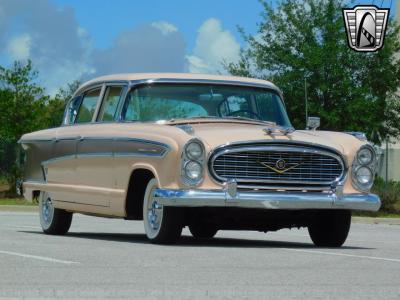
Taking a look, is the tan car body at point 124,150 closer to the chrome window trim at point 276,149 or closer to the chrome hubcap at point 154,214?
the chrome window trim at point 276,149

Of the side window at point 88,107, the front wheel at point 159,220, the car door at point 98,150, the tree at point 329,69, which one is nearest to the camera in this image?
the front wheel at point 159,220

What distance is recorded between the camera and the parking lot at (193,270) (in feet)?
28.0

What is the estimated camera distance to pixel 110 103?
15.3 meters

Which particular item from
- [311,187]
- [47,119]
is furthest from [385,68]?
[311,187]

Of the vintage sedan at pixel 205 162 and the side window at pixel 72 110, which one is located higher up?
the side window at pixel 72 110

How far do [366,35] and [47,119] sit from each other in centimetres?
1258

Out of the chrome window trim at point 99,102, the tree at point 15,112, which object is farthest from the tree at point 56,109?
the chrome window trim at point 99,102

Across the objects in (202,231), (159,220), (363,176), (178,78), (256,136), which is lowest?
(202,231)

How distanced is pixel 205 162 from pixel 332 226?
6.62 ft

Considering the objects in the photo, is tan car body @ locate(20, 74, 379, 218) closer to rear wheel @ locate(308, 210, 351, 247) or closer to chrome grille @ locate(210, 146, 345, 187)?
chrome grille @ locate(210, 146, 345, 187)

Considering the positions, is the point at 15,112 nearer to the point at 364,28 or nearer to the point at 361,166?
the point at 364,28

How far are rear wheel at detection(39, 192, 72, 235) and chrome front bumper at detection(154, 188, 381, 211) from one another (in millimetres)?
3317

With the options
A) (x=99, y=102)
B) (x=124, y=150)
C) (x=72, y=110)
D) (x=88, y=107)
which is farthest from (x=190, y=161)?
(x=72, y=110)

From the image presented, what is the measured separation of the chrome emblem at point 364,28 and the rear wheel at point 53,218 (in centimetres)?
2461
